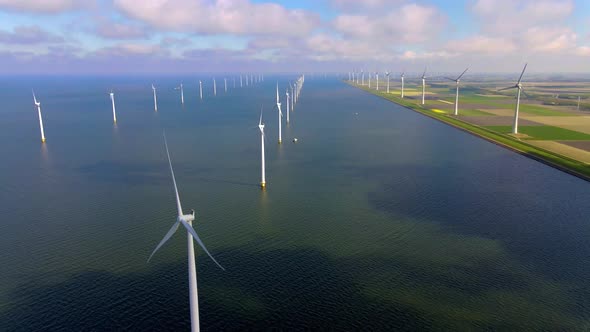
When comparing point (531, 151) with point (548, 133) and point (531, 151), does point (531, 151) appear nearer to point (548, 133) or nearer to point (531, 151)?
point (531, 151)

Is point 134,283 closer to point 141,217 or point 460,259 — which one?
point 141,217

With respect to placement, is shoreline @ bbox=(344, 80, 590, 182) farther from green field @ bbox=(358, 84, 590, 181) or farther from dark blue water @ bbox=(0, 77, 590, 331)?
dark blue water @ bbox=(0, 77, 590, 331)

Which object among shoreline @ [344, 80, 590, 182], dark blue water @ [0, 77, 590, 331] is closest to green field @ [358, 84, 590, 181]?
shoreline @ [344, 80, 590, 182]

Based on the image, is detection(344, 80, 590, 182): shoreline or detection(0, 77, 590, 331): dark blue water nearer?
detection(0, 77, 590, 331): dark blue water

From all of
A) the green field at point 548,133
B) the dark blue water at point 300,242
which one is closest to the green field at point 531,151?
the green field at point 548,133

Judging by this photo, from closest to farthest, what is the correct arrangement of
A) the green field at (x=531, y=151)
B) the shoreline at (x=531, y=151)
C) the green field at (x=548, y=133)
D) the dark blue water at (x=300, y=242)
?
the dark blue water at (x=300, y=242) < the shoreline at (x=531, y=151) < the green field at (x=531, y=151) < the green field at (x=548, y=133)

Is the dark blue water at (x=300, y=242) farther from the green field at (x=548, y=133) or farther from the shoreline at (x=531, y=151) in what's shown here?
the green field at (x=548, y=133)
